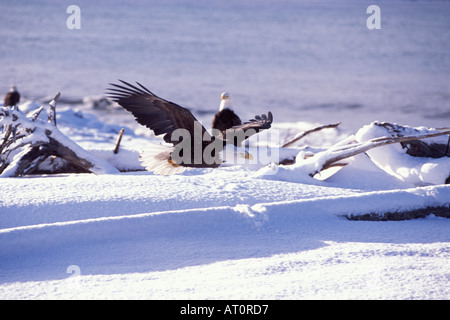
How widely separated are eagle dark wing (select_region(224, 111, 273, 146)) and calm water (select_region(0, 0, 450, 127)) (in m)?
6.43

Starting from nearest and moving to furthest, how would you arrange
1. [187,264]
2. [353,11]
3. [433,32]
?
1. [187,264]
2. [433,32]
3. [353,11]

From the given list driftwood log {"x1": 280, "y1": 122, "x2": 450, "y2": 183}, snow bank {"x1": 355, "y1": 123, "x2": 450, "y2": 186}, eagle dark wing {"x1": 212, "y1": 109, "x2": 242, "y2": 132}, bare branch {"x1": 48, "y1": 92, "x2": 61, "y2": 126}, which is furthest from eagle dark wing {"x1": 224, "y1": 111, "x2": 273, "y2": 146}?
bare branch {"x1": 48, "y1": 92, "x2": 61, "y2": 126}

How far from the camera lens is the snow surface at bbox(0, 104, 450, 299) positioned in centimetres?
189

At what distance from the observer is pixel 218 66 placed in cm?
1678

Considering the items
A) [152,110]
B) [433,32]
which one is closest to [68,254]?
[152,110]

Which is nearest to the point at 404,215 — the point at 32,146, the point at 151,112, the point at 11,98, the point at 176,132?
the point at 176,132

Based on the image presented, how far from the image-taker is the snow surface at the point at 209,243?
6.19 feet

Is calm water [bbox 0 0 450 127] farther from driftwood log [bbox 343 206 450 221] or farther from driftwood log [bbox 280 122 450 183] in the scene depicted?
driftwood log [bbox 343 206 450 221]

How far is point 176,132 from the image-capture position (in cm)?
378

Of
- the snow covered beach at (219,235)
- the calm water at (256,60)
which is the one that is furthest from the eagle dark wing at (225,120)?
the calm water at (256,60)

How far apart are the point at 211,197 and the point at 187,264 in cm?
73

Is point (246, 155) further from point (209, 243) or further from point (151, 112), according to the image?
point (209, 243)
